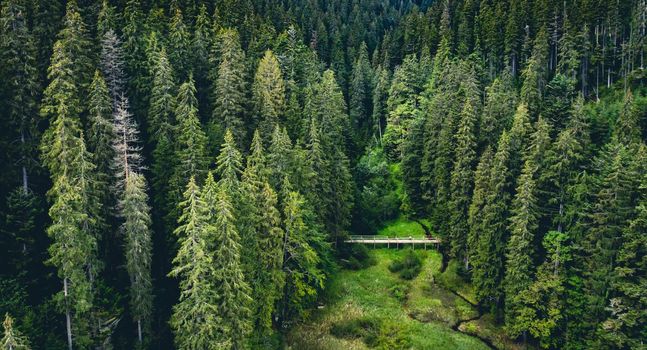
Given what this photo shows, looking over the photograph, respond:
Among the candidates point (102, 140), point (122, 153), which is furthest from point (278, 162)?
point (102, 140)

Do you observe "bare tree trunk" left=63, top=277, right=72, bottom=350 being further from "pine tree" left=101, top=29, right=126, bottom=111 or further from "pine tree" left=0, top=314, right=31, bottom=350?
"pine tree" left=101, top=29, right=126, bottom=111

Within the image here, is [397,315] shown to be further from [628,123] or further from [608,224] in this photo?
[628,123]

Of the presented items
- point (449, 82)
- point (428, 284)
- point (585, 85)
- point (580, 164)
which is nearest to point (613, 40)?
point (585, 85)

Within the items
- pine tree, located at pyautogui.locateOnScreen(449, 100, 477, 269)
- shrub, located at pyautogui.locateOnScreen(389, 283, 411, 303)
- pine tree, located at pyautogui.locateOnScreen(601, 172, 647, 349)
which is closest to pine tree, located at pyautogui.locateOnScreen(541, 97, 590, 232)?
pine tree, located at pyautogui.locateOnScreen(601, 172, 647, 349)

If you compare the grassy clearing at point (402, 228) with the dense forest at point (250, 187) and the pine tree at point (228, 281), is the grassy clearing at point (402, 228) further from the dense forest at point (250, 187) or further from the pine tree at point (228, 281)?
the pine tree at point (228, 281)

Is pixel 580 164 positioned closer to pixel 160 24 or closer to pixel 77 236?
pixel 77 236

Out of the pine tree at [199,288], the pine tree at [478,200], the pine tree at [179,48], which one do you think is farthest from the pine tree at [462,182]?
the pine tree at [179,48]

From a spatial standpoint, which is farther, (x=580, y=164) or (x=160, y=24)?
(x=160, y=24)
